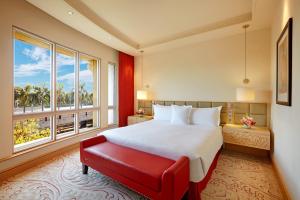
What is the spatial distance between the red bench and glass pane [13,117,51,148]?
4.14 ft

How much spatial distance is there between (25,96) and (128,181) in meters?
2.47

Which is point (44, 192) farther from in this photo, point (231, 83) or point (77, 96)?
point (231, 83)

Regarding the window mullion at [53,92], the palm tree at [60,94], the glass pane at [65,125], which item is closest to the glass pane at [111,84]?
the glass pane at [65,125]

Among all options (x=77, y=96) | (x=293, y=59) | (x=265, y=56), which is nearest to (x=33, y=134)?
(x=77, y=96)

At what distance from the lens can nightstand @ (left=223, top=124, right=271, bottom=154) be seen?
2707mm

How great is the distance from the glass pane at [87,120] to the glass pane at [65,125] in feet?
0.67

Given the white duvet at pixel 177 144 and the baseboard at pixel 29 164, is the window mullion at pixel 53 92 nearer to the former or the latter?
the baseboard at pixel 29 164

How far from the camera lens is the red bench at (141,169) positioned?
4.72ft

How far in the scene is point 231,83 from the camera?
3.49 m

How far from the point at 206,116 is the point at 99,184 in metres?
2.48

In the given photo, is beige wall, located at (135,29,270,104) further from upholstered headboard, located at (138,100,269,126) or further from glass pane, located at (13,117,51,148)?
glass pane, located at (13,117,51,148)

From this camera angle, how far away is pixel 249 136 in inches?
112

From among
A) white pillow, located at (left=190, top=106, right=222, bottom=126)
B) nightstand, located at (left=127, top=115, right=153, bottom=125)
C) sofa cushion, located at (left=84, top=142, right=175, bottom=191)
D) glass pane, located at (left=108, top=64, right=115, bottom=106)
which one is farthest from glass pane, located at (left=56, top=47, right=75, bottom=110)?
white pillow, located at (left=190, top=106, right=222, bottom=126)

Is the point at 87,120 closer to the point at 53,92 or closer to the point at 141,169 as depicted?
the point at 53,92
